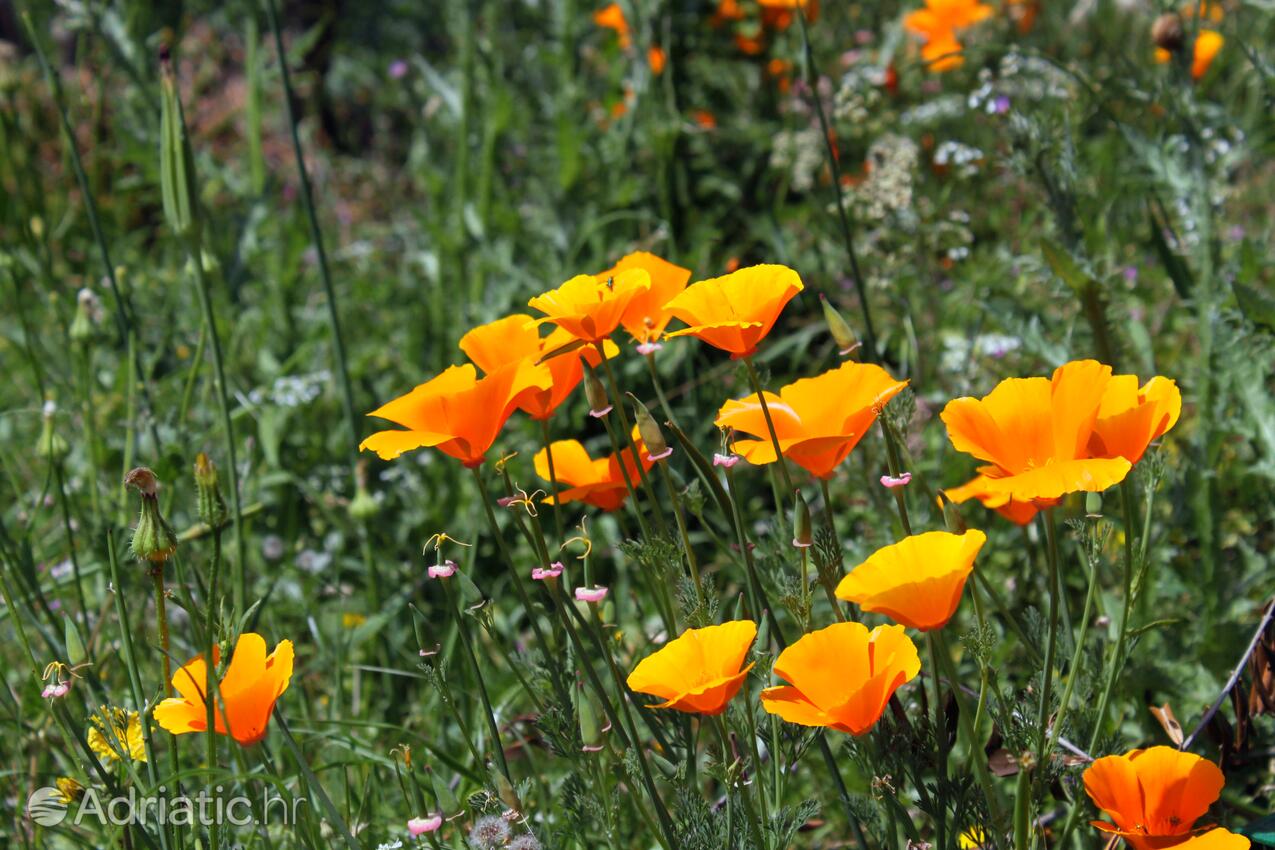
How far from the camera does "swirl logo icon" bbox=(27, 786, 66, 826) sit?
129cm

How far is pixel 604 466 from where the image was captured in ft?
4.31

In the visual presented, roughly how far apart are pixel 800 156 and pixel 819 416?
1.75 meters

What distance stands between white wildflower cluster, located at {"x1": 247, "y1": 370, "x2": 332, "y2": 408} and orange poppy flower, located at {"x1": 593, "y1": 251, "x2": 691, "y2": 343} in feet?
4.14

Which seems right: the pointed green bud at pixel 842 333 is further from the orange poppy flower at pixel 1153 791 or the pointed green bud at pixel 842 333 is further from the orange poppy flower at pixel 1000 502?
the orange poppy flower at pixel 1153 791

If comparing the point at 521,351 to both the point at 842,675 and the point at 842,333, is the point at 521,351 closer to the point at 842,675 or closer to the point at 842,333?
the point at 842,333

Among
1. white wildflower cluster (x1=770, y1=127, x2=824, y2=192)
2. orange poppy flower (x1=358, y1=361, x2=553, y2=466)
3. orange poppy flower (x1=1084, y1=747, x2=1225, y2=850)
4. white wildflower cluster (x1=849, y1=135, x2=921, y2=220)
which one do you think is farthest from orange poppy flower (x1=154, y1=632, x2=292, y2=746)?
white wildflower cluster (x1=770, y1=127, x2=824, y2=192)

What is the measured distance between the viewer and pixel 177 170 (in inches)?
48.0

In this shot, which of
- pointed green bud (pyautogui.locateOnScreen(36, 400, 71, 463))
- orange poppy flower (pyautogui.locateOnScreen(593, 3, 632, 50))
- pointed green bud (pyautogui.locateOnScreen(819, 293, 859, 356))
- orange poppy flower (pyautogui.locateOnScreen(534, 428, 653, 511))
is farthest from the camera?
orange poppy flower (pyautogui.locateOnScreen(593, 3, 632, 50))

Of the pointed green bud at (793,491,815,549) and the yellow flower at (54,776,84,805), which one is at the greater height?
the pointed green bud at (793,491,815,549)

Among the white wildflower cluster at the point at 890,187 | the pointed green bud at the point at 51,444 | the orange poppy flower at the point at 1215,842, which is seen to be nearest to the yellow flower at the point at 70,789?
the pointed green bud at the point at 51,444

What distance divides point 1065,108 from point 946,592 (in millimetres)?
1271

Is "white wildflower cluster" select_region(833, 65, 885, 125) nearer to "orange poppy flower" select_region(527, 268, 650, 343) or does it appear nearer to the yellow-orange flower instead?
the yellow-orange flower

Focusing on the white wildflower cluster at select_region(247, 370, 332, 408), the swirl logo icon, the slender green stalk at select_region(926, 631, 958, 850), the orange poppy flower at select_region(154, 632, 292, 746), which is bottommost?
the swirl logo icon

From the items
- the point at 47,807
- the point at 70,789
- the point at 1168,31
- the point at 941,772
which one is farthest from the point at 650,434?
the point at 1168,31
